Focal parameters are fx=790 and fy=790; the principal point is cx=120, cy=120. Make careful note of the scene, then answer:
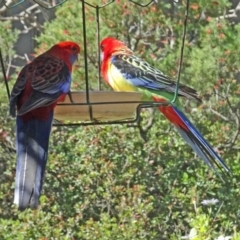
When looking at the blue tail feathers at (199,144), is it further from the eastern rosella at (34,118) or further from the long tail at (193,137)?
the eastern rosella at (34,118)

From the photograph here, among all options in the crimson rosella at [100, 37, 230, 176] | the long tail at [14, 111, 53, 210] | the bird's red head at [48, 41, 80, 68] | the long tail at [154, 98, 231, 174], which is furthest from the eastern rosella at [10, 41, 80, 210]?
the long tail at [154, 98, 231, 174]

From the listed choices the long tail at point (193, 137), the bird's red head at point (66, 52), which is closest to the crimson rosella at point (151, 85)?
the long tail at point (193, 137)

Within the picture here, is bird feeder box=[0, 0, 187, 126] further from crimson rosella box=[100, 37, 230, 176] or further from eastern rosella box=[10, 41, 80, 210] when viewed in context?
crimson rosella box=[100, 37, 230, 176]

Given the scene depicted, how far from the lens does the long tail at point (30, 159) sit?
7.83 ft

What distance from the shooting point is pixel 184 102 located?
14.4 ft

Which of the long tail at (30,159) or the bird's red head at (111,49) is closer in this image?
the long tail at (30,159)

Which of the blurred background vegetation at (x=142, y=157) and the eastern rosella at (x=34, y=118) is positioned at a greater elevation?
the eastern rosella at (x=34, y=118)

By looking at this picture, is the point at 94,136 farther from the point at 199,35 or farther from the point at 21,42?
the point at 21,42

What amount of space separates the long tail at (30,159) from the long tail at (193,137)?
1.97 feet

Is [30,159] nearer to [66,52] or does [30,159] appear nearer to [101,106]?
[101,106]

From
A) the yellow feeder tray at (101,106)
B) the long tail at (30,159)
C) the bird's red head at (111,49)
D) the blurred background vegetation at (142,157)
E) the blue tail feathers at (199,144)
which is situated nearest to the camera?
the long tail at (30,159)

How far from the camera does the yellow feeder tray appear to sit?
8.32 feet

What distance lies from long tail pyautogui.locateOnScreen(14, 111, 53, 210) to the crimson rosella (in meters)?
0.53

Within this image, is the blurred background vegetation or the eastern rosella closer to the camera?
the eastern rosella
